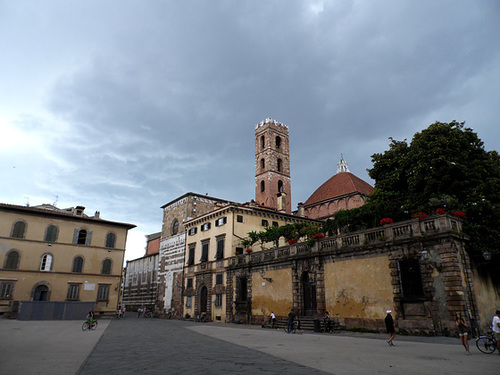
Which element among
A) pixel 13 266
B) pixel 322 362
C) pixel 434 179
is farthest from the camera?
pixel 13 266

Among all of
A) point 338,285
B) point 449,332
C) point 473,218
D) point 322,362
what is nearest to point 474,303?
point 449,332

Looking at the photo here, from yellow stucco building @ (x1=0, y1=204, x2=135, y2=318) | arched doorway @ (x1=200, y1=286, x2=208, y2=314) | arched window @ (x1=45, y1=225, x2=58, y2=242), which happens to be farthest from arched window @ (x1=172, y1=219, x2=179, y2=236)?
arched window @ (x1=45, y1=225, x2=58, y2=242)

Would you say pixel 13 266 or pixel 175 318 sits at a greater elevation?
pixel 13 266

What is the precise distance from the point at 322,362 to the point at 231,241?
24.2 metres

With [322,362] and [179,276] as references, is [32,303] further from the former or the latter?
[322,362]

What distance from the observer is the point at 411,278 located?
723 inches

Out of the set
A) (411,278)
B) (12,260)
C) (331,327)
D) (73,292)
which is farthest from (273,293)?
(12,260)

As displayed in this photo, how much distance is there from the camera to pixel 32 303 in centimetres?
2888

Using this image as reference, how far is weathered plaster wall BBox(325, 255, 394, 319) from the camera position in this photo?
19328 millimetres

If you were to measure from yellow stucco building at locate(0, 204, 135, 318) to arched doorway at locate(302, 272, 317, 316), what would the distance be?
68.8 ft

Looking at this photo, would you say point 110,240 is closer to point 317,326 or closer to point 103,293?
point 103,293

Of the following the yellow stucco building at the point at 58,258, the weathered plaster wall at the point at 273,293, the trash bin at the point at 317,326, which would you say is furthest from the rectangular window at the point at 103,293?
the trash bin at the point at 317,326

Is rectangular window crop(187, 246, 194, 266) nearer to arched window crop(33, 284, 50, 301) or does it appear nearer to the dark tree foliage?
arched window crop(33, 284, 50, 301)

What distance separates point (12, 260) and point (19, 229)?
3.10 m
